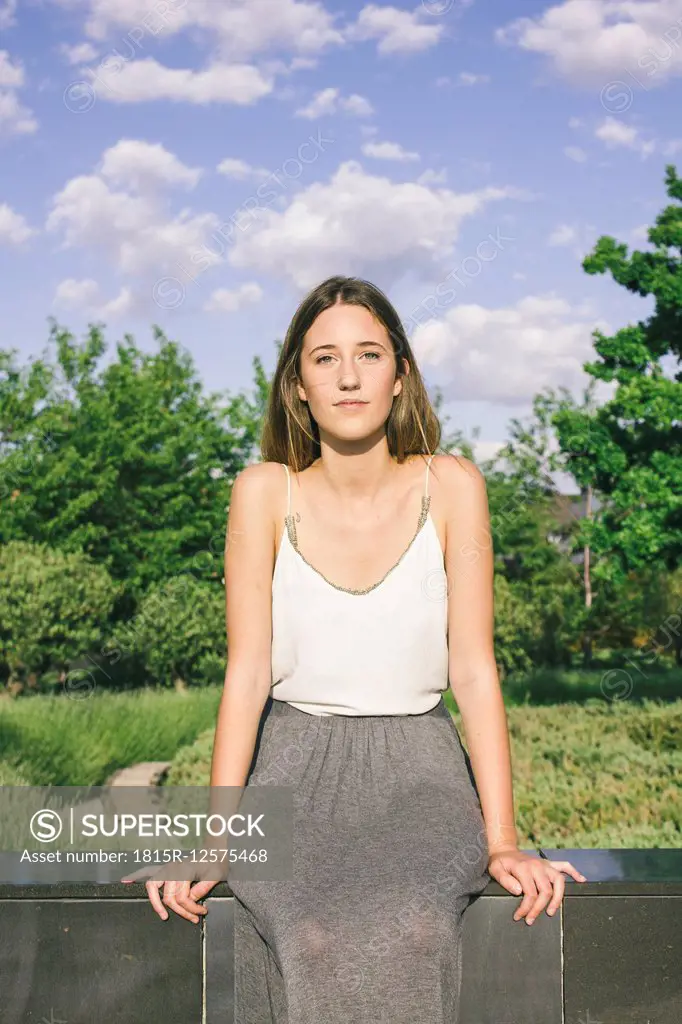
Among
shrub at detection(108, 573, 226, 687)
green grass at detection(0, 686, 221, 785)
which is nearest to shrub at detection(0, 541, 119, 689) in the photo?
shrub at detection(108, 573, 226, 687)

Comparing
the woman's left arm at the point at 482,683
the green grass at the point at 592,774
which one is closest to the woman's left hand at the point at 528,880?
the woman's left arm at the point at 482,683

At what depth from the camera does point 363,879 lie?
2.23 m

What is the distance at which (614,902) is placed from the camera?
271 centimetres

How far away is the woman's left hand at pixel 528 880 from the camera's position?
2521 millimetres

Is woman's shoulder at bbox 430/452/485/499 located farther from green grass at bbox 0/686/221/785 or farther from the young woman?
green grass at bbox 0/686/221/785

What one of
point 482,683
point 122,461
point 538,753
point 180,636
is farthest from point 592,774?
point 122,461

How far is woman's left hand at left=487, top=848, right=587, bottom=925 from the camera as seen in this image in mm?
2521

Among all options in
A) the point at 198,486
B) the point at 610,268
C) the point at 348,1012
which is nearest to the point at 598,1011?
the point at 348,1012

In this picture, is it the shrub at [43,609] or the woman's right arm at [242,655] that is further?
the shrub at [43,609]

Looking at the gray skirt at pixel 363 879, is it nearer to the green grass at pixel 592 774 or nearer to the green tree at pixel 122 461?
the green grass at pixel 592 774

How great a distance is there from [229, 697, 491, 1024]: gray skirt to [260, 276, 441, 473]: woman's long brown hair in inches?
28.7

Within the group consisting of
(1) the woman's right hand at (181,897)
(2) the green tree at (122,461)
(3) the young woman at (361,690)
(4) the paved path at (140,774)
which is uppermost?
(2) the green tree at (122,461)

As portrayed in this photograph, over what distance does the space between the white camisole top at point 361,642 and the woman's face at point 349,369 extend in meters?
0.40

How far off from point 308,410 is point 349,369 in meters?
0.29
